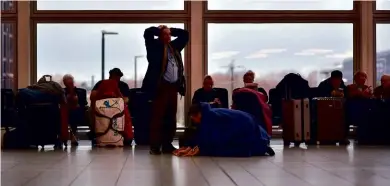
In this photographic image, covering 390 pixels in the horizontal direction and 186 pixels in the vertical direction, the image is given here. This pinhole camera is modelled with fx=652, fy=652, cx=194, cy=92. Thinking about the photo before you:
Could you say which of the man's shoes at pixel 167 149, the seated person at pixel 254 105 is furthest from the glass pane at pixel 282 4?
the man's shoes at pixel 167 149

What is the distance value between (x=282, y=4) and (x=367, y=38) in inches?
66.3

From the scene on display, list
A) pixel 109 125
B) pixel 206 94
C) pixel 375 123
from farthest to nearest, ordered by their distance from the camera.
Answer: pixel 206 94, pixel 375 123, pixel 109 125

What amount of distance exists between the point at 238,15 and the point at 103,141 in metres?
4.34

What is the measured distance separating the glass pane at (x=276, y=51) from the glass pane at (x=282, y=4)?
34 centimetres

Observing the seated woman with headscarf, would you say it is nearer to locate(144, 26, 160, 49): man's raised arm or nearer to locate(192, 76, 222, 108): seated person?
locate(192, 76, 222, 108): seated person

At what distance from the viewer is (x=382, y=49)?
12258 millimetres

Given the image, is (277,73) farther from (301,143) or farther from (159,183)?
(159,183)

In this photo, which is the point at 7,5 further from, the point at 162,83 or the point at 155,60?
the point at 162,83

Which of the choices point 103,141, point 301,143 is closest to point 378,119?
point 301,143

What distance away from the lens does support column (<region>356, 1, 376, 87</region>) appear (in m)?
11.9

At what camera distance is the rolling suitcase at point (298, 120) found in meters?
9.03

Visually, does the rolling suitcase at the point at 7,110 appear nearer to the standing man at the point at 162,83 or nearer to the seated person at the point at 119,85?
the seated person at the point at 119,85

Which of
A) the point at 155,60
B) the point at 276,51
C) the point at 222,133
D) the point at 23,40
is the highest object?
the point at 23,40

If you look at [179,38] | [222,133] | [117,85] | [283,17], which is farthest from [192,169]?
[283,17]
